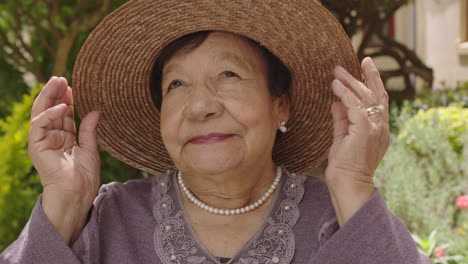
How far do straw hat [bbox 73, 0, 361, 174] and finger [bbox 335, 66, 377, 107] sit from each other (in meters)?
0.15

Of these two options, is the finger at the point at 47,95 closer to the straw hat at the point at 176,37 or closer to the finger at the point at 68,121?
the finger at the point at 68,121

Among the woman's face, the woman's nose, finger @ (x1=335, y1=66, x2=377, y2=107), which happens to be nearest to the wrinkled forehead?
the woman's face

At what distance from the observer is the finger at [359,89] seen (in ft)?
6.46

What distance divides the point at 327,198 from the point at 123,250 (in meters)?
0.74

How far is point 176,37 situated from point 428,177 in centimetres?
344

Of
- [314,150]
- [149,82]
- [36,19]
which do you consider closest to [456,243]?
[314,150]

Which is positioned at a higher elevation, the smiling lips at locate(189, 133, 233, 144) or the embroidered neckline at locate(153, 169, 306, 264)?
the smiling lips at locate(189, 133, 233, 144)

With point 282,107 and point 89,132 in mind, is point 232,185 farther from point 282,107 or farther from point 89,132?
point 89,132

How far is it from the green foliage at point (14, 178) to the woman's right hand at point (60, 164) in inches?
47.5

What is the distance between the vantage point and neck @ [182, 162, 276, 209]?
213 centimetres

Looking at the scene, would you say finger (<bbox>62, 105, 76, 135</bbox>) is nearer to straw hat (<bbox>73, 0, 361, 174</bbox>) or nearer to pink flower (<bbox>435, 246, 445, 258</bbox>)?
straw hat (<bbox>73, 0, 361, 174</bbox>)

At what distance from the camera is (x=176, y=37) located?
7.00ft

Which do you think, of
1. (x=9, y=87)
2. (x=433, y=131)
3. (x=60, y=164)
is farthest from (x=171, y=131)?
(x=433, y=131)

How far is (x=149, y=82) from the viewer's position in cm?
240
